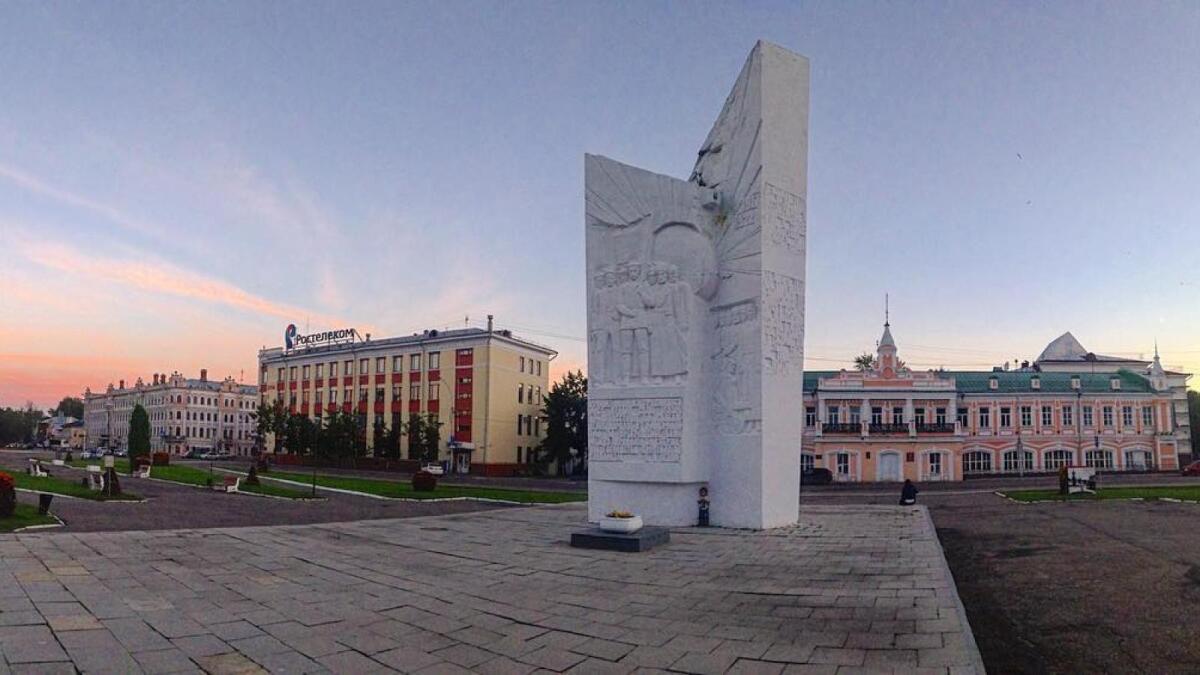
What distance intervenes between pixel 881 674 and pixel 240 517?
1808cm

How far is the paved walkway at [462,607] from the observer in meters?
6.95

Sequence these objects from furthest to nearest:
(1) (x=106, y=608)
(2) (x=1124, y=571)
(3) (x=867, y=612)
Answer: (2) (x=1124, y=571) → (3) (x=867, y=612) → (1) (x=106, y=608)

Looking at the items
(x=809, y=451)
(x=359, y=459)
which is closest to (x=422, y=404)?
(x=359, y=459)

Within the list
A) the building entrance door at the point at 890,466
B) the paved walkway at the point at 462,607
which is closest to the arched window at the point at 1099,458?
the building entrance door at the point at 890,466

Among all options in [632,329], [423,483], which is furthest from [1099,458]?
[632,329]

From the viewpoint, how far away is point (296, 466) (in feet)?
211

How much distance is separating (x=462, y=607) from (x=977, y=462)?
57.1 m

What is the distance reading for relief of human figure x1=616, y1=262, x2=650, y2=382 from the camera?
20.3 m

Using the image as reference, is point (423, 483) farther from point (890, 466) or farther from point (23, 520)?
point (890, 466)

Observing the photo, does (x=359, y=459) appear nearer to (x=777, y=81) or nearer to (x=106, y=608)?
(x=777, y=81)

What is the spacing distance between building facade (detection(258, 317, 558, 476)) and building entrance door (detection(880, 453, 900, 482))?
93.0 feet

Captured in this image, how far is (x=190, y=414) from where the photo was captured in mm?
105812

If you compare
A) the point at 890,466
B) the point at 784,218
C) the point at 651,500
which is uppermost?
the point at 784,218

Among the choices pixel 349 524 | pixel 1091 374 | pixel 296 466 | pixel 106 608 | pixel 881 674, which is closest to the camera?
pixel 881 674
